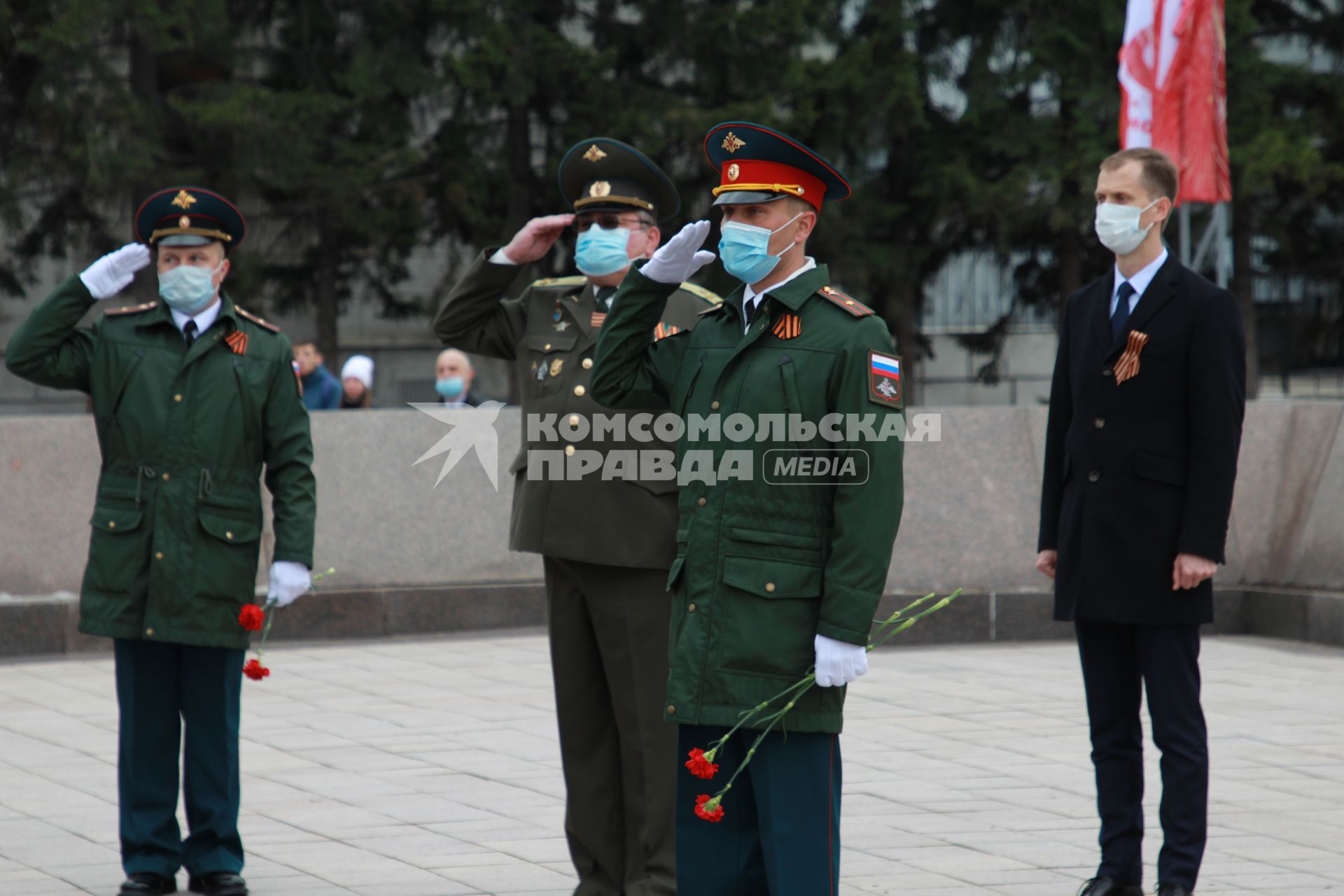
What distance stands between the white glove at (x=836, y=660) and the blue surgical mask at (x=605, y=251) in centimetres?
160

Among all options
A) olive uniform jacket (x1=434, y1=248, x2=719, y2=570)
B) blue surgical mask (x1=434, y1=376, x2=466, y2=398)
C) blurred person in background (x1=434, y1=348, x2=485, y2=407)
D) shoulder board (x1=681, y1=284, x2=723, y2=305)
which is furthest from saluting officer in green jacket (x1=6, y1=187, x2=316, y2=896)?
blue surgical mask (x1=434, y1=376, x2=466, y2=398)

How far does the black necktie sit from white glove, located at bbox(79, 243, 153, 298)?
286cm

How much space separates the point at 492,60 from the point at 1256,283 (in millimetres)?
13722

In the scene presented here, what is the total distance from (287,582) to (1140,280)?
2.67 meters

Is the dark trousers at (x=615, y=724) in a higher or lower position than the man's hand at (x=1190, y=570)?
lower

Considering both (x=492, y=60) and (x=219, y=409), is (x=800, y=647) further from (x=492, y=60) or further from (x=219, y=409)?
(x=492, y=60)

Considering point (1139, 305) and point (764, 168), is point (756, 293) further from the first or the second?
point (1139, 305)

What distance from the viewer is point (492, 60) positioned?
2217cm

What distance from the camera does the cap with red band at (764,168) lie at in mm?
3873

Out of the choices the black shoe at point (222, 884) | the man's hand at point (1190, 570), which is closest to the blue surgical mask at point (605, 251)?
the man's hand at point (1190, 570)

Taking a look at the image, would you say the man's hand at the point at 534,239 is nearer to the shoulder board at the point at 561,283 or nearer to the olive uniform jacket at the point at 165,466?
the shoulder board at the point at 561,283

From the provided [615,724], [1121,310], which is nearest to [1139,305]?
[1121,310]

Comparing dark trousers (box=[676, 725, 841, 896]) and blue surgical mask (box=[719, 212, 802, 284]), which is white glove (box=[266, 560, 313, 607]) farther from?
blue surgical mask (box=[719, 212, 802, 284])

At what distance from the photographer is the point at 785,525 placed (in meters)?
3.78
